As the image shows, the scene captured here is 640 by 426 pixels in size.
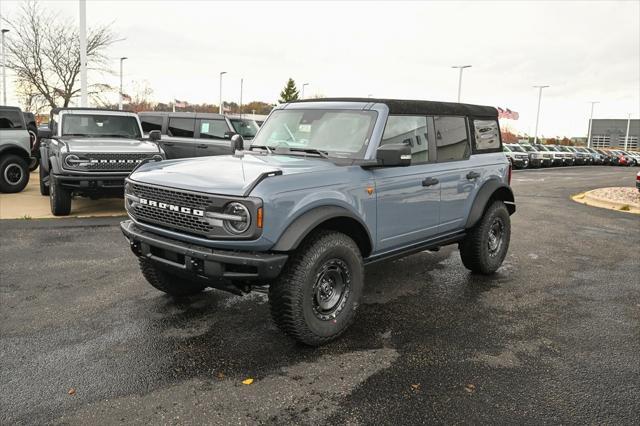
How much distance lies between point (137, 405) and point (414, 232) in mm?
2848

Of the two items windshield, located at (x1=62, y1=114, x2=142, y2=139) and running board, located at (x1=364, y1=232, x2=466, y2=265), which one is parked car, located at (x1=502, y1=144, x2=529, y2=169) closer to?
windshield, located at (x1=62, y1=114, x2=142, y2=139)

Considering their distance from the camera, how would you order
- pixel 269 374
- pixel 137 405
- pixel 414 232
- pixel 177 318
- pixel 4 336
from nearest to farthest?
pixel 137 405
pixel 269 374
pixel 4 336
pixel 177 318
pixel 414 232

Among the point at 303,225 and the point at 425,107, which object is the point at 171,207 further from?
the point at 425,107

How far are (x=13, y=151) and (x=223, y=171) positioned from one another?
394 inches

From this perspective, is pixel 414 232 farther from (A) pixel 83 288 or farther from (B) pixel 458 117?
(A) pixel 83 288

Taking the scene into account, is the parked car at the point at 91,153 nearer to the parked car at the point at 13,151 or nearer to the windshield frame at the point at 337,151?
the parked car at the point at 13,151

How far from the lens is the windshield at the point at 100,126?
33.3 ft

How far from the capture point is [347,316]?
4152mm

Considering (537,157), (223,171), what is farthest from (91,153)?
(537,157)

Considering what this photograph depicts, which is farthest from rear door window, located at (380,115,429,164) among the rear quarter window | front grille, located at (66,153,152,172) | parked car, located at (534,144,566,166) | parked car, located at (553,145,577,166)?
parked car, located at (553,145,577,166)

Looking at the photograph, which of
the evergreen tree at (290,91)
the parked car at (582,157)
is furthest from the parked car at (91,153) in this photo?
the evergreen tree at (290,91)

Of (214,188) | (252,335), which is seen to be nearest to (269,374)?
(252,335)

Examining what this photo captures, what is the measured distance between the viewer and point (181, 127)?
44.9 ft

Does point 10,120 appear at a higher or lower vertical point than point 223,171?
higher
